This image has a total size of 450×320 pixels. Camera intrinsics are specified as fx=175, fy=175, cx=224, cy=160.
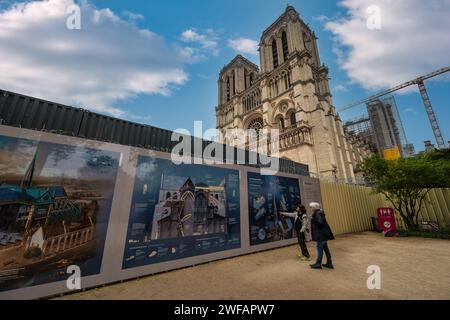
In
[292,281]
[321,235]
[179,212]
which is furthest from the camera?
[179,212]

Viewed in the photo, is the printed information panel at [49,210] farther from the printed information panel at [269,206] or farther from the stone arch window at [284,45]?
the stone arch window at [284,45]

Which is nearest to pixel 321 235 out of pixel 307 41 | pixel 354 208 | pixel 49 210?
pixel 49 210

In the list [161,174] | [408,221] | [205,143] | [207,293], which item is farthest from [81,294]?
[408,221]

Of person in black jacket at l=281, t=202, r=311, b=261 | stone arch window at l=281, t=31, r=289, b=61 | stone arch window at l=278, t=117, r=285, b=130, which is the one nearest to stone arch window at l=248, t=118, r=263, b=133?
stone arch window at l=278, t=117, r=285, b=130

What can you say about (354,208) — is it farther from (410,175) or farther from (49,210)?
(49,210)

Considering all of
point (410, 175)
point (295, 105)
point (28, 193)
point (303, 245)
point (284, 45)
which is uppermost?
point (284, 45)

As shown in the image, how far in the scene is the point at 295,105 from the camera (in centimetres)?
2416

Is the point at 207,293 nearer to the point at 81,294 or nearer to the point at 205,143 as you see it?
the point at 81,294

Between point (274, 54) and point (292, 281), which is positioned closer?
point (292, 281)

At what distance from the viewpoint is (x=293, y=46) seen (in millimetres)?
26766

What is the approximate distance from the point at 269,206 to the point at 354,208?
7592mm

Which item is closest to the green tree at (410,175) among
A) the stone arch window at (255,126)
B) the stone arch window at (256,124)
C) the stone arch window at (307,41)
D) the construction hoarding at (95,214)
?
the construction hoarding at (95,214)
